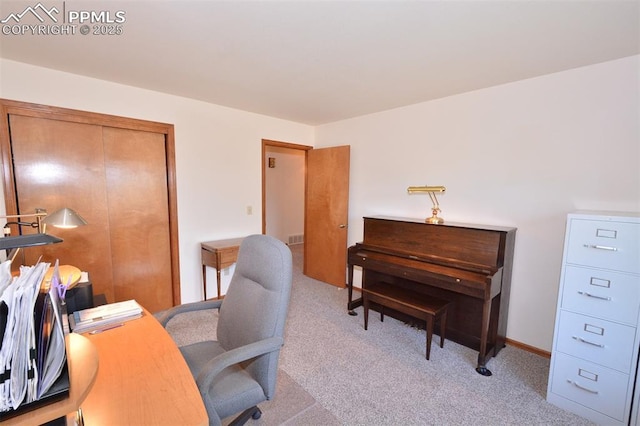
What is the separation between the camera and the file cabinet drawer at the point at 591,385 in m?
1.71

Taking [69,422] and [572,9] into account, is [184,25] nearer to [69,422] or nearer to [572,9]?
[69,422]

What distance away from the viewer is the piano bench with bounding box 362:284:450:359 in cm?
236

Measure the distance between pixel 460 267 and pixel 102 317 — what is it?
248 centimetres

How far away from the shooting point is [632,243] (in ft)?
5.37

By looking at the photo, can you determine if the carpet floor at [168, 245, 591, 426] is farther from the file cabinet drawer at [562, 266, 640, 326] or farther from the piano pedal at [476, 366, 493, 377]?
the file cabinet drawer at [562, 266, 640, 326]

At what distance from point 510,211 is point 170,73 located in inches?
123

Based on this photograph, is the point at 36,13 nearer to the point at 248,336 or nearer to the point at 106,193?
the point at 106,193

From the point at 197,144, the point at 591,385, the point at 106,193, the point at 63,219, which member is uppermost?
the point at 197,144

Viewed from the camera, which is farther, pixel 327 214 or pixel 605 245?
pixel 327 214

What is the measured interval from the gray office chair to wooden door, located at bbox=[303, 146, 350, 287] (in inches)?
92.5

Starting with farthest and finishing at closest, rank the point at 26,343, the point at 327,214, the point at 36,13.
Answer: the point at 327,214
the point at 36,13
the point at 26,343

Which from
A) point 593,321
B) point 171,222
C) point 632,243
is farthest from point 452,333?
point 171,222

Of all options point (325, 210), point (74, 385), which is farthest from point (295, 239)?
point (74, 385)

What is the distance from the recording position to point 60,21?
1.66 metres
